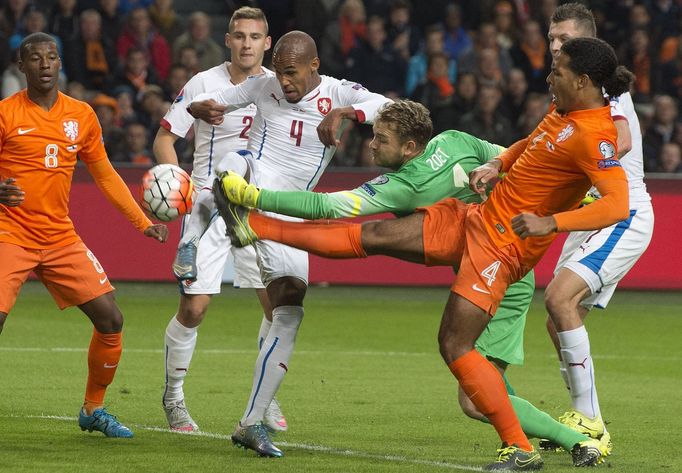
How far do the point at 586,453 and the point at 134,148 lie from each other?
1070 centimetres

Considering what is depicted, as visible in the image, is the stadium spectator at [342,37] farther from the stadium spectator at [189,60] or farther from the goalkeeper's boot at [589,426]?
the goalkeeper's boot at [589,426]

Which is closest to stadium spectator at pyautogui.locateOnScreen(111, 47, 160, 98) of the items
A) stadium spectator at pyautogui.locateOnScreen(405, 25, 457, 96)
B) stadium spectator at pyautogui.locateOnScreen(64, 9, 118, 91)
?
stadium spectator at pyautogui.locateOnScreen(64, 9, 118, 91)

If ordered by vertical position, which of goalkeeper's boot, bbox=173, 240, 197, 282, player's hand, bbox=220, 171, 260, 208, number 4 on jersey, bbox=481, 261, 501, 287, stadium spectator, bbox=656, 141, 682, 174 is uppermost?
player's hand, bbox=220, 171, 260, 208

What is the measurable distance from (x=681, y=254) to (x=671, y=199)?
66cm

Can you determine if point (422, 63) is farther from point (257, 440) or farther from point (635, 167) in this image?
point (257, 440)

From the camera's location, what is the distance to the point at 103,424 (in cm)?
778

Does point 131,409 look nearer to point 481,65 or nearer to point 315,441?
point 315,441

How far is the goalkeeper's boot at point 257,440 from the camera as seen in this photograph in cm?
715

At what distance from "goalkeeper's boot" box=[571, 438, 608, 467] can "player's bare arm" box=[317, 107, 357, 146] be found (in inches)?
80.9

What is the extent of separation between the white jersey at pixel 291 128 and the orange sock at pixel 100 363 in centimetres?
126

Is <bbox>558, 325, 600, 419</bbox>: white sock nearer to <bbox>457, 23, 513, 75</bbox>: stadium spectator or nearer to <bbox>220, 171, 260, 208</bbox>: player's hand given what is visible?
<bbox>220, 171, 260, 208</bbox>: player's hand

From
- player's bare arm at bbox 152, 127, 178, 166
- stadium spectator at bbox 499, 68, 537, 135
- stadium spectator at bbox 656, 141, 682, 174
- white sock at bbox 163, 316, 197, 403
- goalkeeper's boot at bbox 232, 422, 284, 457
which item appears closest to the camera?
goalkeeper's boot at bbox 232, 422, 284, 457

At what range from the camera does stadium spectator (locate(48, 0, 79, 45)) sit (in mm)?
18281

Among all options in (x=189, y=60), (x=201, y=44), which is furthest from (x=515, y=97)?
(x=189, y=60)
